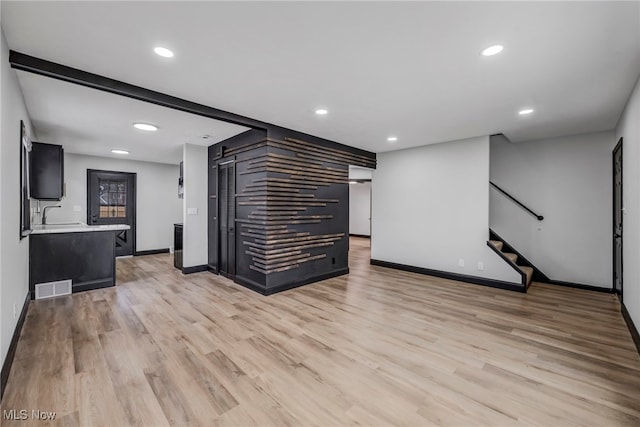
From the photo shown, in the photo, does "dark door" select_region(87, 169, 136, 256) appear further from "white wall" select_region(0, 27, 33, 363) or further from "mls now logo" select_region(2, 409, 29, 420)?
"mls now logo" select_region(2, 409, 29, 420)

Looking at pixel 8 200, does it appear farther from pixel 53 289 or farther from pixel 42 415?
pixel 53 289

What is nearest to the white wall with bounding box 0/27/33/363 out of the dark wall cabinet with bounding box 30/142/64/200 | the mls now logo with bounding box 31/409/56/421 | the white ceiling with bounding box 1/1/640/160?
the white ceiling with bounding box 1/1/640/160

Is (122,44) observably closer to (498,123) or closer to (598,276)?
(498,123)

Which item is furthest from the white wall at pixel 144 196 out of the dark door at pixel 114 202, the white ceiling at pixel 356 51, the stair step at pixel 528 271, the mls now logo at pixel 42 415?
the stair step at pixel 528 271

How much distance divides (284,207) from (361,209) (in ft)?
26.9

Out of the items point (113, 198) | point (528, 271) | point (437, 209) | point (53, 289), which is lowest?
point (53, 289)

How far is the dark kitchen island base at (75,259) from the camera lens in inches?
157

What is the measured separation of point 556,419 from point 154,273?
5975 millimetres

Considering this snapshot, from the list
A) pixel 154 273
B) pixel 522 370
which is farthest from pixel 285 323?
pixel 154 273

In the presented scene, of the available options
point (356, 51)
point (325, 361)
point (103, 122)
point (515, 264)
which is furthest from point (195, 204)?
point (515, 264)

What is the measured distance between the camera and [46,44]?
2.20 metres

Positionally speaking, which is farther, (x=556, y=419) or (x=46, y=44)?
(x=46, y=44)

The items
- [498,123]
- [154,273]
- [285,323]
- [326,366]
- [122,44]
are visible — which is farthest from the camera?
[154,273]

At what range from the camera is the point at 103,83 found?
2707 millimetres
